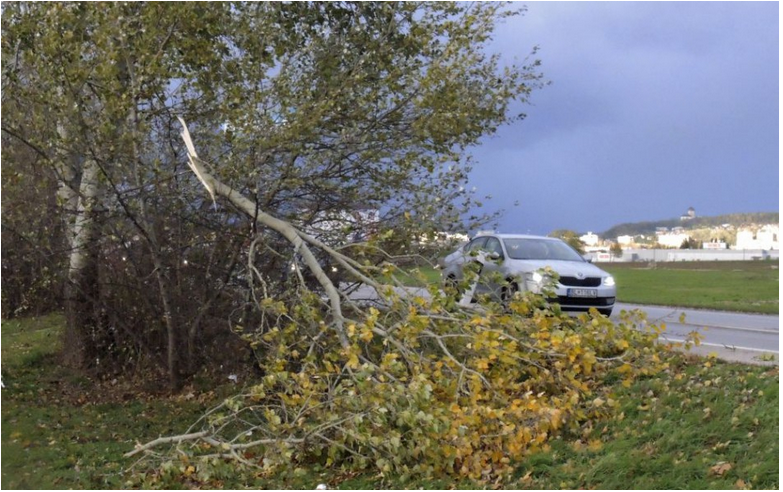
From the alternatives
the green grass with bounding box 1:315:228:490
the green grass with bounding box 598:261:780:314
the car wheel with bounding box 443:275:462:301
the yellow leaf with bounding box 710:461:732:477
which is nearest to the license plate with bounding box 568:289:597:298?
the green grass with bounding box 598:261:780:314

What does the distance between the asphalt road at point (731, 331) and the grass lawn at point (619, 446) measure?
3.09 ft

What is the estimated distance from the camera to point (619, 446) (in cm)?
654

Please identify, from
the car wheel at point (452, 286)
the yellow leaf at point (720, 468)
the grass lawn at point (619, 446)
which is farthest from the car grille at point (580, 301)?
the yellow leaf at point (720, 468)

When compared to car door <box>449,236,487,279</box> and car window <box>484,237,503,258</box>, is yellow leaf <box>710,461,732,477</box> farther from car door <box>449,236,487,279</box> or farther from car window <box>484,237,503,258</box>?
car window <box>484,237,503,258</box>

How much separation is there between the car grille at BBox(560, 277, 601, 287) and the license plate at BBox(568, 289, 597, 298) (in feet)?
0.33

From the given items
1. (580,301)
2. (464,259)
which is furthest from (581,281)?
(464,259)

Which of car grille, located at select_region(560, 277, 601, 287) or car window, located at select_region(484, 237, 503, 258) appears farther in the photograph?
car window, located at select_region(484, 237, 503, 258)

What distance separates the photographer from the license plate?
13.2 meters

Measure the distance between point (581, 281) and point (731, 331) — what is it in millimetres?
2904

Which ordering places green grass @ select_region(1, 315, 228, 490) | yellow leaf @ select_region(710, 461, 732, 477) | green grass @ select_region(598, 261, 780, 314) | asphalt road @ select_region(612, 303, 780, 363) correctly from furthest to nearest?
green grass @ select_region(598, 261, 780, 314) → asphalt road @ select_region(612, 303, 780, 363) → green grass @ select_region(1, 315, 228, 490) → yellow leaf @ select_region(710, 461, 732, 477)

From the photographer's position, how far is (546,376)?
24.1ft

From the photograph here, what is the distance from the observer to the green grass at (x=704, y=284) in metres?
20.4

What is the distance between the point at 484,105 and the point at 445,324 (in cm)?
424

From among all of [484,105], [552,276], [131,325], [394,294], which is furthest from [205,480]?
[484,105]
